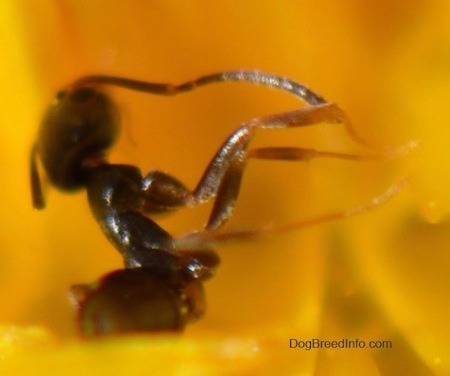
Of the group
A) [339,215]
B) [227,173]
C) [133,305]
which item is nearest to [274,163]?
[339,215]

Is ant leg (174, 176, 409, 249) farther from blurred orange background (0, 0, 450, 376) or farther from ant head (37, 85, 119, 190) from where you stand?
ant head (37, 85, 119, 190)

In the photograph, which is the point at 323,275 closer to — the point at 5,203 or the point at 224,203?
the point at 224,203

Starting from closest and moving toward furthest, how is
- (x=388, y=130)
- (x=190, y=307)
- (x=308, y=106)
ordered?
(x=190, y=307) < (x=308, y=106) < (x=388, y=130)

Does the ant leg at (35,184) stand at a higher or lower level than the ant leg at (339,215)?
higher

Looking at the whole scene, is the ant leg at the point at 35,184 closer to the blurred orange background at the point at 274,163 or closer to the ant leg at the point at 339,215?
the blurred orange background at the point at 274,163

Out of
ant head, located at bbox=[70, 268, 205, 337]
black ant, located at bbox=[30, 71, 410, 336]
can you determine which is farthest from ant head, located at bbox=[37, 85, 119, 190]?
ant head, located at bbox=[70, 268, 205, 337]

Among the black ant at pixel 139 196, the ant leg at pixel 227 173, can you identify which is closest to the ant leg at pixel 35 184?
the black ant at pixel 139 196

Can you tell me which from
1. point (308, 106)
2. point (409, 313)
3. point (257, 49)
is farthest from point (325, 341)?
point (257, 49)

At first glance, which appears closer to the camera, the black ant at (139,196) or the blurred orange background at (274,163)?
the black ant at (139,196)
